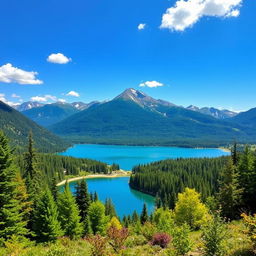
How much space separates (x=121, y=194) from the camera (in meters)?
→ 123

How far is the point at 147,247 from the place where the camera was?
1858cm

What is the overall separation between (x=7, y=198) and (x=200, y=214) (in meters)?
30.5

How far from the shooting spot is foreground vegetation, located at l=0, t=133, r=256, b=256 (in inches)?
557

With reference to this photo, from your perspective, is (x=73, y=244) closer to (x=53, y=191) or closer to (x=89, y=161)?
(x=53, y=191)

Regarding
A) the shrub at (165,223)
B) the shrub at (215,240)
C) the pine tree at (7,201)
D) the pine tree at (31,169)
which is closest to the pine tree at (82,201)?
the pine tree at (31,169)

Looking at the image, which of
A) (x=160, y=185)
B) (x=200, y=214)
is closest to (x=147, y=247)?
(x=200, y=214)

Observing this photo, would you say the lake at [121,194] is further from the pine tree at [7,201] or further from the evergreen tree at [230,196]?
the pine tree at [7,201]

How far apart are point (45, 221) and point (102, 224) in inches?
652

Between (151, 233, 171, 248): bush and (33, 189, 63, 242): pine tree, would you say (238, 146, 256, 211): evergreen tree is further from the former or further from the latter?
(33, 189, 63, 242): pine tree

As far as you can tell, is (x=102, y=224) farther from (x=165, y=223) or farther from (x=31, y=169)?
(x=165, y=223)

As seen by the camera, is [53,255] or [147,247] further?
[147,247]

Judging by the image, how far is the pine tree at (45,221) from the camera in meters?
32.6

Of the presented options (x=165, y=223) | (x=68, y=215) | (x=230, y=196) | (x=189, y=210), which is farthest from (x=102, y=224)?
(x=230, y=196)

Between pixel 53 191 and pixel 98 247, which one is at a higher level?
pixel 98 247
